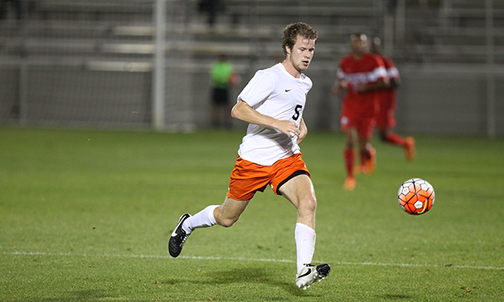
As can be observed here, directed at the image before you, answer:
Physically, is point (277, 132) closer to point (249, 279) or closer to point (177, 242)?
point (249, 279)

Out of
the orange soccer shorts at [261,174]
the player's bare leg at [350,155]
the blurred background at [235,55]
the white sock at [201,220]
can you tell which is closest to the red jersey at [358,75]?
the player's bare leg at [350,155]

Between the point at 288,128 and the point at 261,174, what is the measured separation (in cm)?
50

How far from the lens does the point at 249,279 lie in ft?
17.5

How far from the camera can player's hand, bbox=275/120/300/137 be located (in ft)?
15.7

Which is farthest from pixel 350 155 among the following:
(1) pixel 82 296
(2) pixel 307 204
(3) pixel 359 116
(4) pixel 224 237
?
(1) pixel 82 296

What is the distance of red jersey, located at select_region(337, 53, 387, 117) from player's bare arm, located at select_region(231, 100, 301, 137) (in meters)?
6.68

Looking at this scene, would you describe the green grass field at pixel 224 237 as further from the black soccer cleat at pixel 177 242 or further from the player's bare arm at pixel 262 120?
the player's bare arm at pixel 262 120

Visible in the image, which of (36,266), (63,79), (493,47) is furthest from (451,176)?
(63,79)

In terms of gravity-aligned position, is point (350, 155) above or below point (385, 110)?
below

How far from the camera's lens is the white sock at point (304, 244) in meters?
4.61

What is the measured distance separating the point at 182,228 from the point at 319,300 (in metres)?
1.55

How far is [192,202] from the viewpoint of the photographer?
31.5 feet

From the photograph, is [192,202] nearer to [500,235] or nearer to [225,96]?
[500,235]

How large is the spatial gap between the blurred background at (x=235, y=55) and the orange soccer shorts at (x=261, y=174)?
61.8ft
